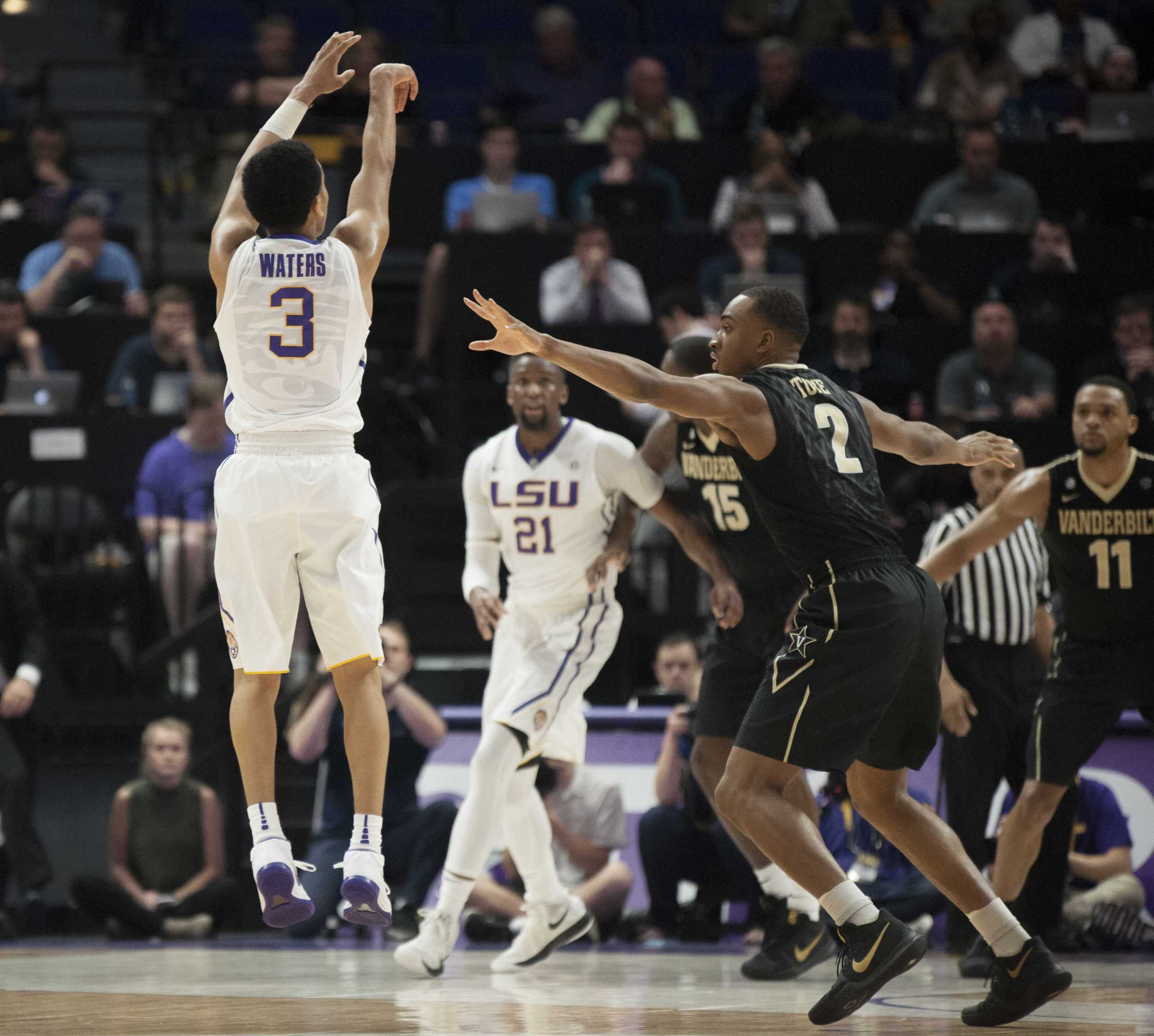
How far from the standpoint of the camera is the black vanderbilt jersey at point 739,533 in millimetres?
7074

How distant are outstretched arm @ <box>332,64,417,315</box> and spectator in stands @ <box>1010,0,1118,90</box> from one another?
10.5 m

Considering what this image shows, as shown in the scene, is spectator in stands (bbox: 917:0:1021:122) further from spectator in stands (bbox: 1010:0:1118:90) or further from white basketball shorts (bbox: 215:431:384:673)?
white basketball shorts (bbox: 215:431:384:673)

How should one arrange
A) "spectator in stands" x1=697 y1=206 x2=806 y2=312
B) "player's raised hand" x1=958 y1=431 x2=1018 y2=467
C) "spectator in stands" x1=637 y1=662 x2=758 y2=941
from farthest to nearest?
"spectator in stands" x1=697 y1=206 x2=806 y2=312, "spectator in stands" x1=637 y1=662 x2=758 y2=941, "player's raised hand" x1=958 y1=431 x2=1018 y2=467

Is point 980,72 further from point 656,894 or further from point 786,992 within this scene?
point 786,992

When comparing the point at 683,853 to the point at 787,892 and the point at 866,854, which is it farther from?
the point at 787,892

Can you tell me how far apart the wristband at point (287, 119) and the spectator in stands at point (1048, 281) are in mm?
6838

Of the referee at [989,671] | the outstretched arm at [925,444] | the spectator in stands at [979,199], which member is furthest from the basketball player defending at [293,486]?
the spectator in stands at [979,199]

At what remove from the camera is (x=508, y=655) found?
7301 millimetres

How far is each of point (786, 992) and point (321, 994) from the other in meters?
1.70

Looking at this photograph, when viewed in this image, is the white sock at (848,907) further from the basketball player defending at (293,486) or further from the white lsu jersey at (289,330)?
the white lsu jersey at (289,330)

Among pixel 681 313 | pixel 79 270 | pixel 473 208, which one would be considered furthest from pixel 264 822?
pixel 79 270

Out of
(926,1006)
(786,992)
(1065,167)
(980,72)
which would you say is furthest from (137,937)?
(980,72)

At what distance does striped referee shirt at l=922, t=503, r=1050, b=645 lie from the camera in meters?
8.14

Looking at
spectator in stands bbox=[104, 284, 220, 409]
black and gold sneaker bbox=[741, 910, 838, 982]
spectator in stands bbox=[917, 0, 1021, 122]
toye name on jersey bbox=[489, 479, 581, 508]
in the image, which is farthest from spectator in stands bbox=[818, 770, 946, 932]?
spectator in stands bbox=[917, 0, 1021, 122]
